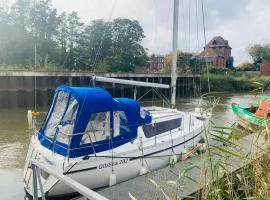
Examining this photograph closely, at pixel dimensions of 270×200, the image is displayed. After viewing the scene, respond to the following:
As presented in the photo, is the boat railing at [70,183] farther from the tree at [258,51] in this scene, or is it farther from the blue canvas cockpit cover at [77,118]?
the tree at [258,51]

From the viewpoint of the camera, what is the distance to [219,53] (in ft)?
309

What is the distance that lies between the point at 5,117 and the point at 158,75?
20.3 m

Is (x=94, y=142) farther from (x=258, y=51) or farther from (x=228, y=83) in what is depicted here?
(x=258, y=51)

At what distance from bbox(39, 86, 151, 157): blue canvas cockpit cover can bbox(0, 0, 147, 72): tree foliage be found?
35873mm

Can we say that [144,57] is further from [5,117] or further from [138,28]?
[5,117]

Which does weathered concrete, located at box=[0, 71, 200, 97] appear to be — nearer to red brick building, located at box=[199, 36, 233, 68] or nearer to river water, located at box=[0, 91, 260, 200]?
river water, located at box=[0, 91, 260, 200]

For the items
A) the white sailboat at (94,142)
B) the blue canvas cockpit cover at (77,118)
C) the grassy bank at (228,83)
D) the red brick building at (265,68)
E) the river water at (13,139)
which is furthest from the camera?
the red brick building at (265,68)

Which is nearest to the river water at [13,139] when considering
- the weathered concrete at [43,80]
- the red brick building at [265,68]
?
the weathered concrete at [43,80]

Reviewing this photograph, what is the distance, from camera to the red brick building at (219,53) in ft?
296

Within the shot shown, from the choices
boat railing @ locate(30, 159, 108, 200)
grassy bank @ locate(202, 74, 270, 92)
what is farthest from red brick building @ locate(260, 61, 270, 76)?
boat railing @ locate(30, 159, 108, 200)

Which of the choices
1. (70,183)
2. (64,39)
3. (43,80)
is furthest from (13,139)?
(64,39)

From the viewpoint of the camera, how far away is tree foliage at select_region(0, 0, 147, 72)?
4897cm

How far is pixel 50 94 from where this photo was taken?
29.4 m

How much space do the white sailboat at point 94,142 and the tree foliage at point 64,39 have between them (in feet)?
117
